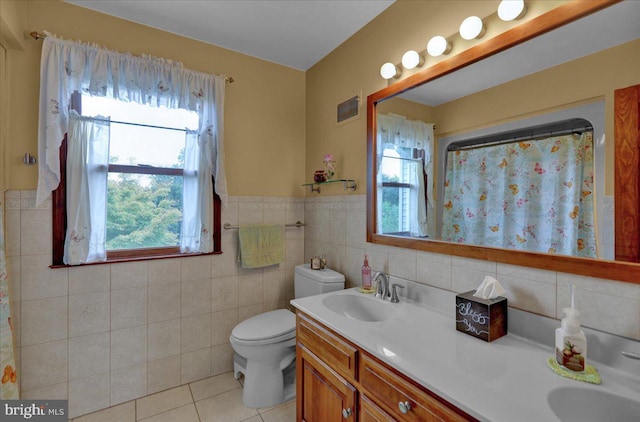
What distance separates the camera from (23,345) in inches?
66.4

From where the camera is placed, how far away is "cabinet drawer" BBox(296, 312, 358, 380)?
3.92 feet

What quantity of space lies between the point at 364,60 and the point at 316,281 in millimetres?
1533

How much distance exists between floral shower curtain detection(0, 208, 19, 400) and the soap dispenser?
2405 millimetres

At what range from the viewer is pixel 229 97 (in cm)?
230

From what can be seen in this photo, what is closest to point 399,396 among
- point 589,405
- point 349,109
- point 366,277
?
point 589,405

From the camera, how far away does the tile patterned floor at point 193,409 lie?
181 centimetres

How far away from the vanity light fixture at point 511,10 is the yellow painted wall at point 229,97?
172 cm

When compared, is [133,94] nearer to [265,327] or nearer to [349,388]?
[265,327]

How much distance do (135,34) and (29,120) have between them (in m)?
0.84

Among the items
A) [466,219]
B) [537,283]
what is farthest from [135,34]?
[537,283]

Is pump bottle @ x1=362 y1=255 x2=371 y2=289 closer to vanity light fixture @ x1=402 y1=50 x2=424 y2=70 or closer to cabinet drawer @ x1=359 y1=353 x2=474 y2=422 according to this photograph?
cabinet drawer @ x1=359 y1=353 x2=474 y2=422

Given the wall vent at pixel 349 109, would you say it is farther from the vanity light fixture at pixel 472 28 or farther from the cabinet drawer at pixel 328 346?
the cabinet drawer at pixel 328 346

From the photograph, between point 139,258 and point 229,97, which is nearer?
point 139,258

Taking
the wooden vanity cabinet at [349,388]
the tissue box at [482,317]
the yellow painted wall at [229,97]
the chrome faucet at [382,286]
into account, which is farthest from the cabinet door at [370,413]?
the yellow painted wall at [229,97]
